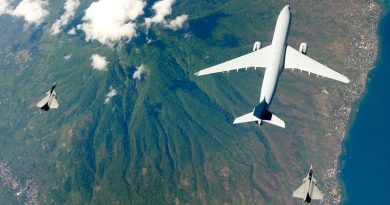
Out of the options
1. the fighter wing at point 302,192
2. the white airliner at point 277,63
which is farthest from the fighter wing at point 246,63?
the fighter wing at point 302,192

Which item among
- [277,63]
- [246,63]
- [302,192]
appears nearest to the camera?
[302,192]

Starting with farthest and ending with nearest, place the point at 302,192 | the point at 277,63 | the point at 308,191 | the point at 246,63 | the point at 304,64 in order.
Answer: the point at 246,63
the point at 304,64
the point at 277,63
the point at 302,192
the point at 308,191

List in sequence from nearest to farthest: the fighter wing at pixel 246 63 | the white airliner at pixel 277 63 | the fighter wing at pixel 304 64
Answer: the white airliner at pixel 277 63 < the fighter wing at pixel 304 64 < the fighter wing at pixel 246 63

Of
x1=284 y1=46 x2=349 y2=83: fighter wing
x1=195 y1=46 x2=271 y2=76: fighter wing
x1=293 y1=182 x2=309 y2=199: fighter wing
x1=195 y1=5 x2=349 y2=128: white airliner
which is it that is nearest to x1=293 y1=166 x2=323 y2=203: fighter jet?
x1=293 y1=182 x2=309 y2=199: fighter wing

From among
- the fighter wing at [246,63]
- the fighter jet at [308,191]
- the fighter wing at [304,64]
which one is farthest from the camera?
the fighter wing at [246,63]

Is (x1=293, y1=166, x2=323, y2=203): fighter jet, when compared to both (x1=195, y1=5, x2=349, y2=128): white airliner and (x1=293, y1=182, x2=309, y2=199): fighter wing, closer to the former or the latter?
(x1=293, y1=182, x2=309, y2=199): fighter wing

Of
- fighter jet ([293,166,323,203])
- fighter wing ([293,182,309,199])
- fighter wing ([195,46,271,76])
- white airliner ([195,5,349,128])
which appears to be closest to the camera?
fighter jet ([293,166,323,203])

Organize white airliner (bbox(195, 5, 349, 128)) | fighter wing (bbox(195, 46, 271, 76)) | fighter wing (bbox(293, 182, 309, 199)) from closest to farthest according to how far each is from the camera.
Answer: fighter wing (bbox(293, 182, 309, 199)) < white airliner (bbox(195, 5, 349, 128)) < fighter wing (bbox(195, 46, 271, 76))

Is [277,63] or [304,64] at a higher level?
[277,63]

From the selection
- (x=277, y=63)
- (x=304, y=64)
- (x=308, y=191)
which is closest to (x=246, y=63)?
(x=277, y=63)

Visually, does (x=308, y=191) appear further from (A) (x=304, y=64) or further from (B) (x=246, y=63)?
(B) (x=246, y=63)

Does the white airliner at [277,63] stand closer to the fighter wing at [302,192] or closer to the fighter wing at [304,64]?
the fighter wing at [304,64]

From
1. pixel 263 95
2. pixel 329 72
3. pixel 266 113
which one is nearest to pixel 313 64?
pixel 329 72
